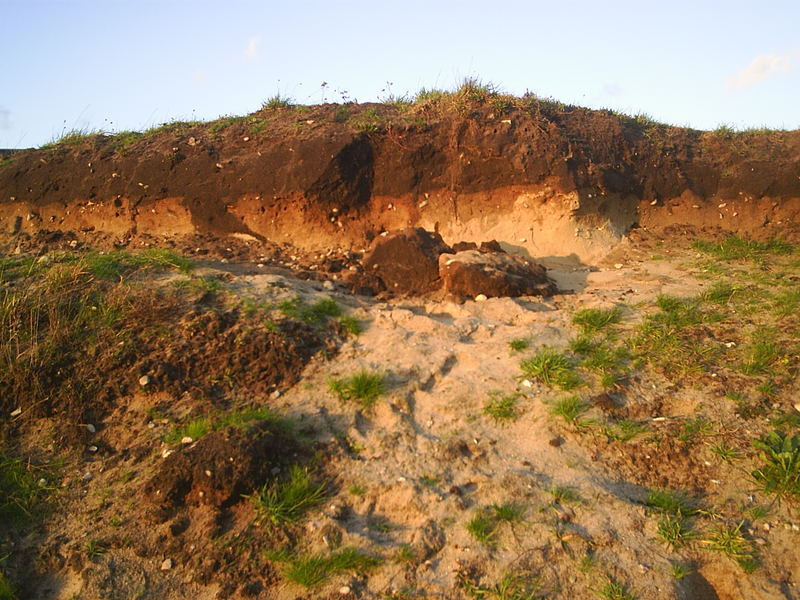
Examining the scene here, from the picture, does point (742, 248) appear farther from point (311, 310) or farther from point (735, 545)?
point (311, 310)

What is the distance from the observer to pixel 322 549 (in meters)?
3.14

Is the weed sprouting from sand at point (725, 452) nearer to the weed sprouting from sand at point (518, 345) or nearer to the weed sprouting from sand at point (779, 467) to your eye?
the weed sprouting from sand at point (779, 467)

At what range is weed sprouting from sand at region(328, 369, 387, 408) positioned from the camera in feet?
13.7

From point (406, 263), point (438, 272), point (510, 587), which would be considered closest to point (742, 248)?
point (438, 272)

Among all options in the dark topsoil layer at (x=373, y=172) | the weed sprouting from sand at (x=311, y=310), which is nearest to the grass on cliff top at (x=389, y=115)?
the dark topsoil layer at (x=373, y=172)

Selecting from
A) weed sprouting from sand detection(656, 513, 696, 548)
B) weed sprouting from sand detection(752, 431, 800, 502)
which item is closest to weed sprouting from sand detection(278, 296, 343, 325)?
weed sprouting from sand detection(656, 513, 696, 548)

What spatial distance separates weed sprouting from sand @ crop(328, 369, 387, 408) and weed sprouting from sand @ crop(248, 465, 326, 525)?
30.4 inches

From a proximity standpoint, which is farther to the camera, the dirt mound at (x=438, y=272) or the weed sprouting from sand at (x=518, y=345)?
the dirt mound at (x=438, y=272)

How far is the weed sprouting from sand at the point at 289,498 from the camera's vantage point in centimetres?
331

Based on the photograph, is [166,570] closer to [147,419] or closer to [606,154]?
[147,419]

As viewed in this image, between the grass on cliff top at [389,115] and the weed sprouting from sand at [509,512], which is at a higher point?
the grass on cliff top at [389,115]

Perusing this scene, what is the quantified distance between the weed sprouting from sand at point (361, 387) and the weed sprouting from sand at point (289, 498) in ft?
2.53

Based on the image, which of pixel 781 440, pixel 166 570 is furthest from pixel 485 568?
pixel 781 440

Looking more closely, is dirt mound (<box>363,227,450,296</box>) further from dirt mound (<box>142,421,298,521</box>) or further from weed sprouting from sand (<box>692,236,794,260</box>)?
weed sprouting from sand (<box>692,236,794,260</box>)
